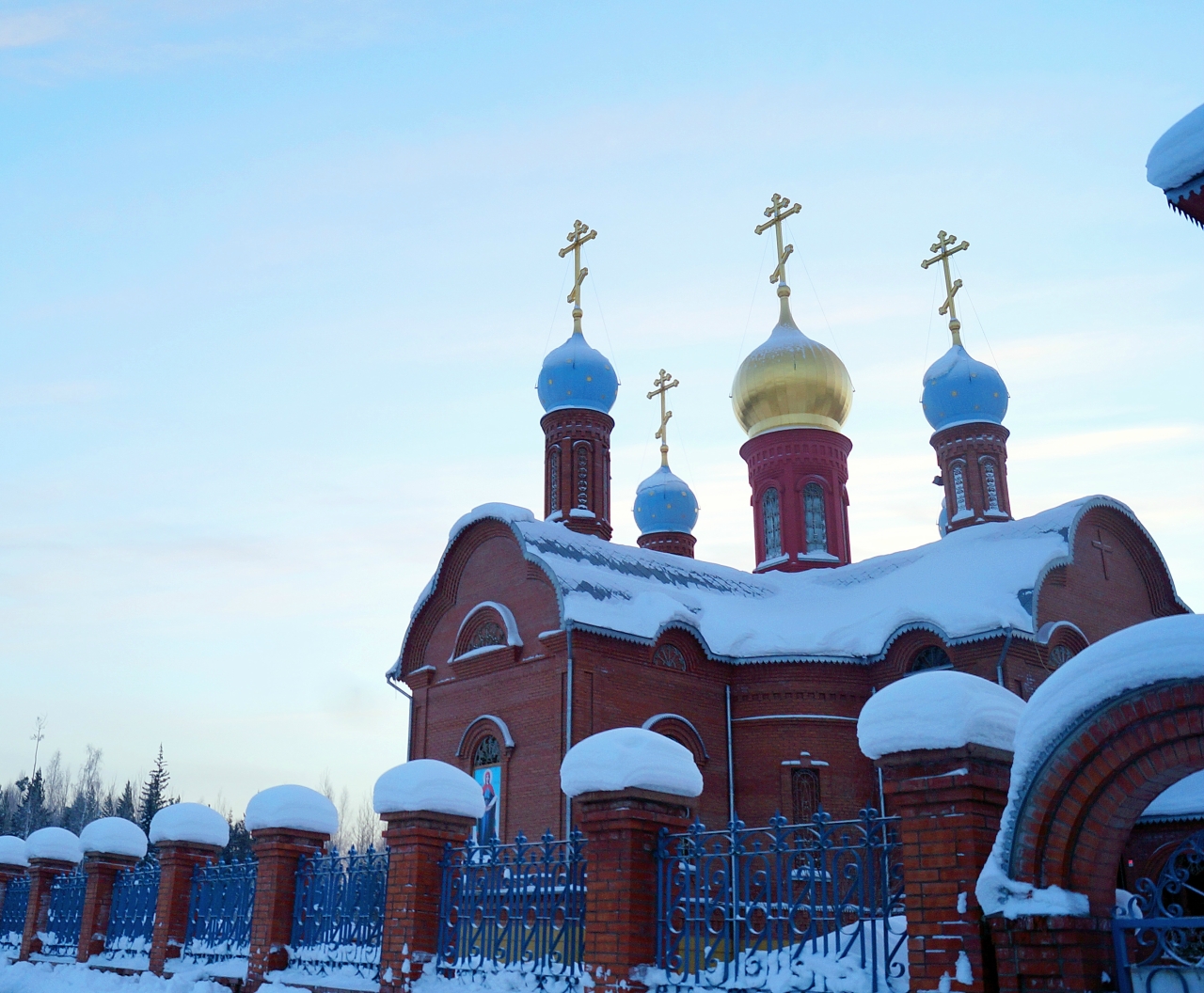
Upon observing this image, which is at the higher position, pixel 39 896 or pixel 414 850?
pixel 414 850

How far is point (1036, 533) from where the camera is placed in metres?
12.5

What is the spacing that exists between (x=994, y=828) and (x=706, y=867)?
1.26m

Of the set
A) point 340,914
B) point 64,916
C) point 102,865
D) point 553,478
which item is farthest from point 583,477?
point 340,914

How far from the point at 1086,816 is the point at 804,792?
8.73 metres

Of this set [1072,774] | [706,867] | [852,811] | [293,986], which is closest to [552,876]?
[706,867]

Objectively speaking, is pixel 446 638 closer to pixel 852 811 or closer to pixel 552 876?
pixel 852 811

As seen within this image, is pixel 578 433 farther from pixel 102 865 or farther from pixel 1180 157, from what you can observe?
pixel 1180 157

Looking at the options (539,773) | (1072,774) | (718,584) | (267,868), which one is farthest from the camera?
(718,584)

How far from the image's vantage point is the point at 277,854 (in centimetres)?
743

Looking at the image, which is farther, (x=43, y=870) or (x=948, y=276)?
(x=948, y=276)

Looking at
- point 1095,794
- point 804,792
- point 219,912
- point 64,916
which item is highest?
point 804,792

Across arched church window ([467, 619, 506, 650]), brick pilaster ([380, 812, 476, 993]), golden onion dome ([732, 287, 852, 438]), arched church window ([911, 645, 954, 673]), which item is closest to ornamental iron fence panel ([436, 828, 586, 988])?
brick pilaster ([380, 812, 476, 993])

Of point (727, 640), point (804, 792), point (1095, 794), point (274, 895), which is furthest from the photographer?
point (727, 640)

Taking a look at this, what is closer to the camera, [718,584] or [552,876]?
[552,876]
